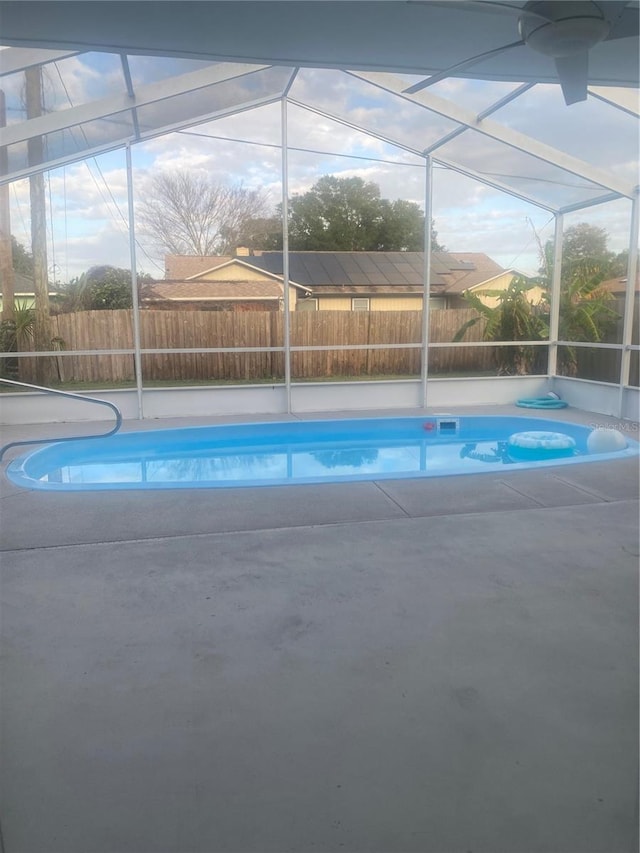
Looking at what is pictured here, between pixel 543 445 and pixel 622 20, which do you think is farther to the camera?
pixel 543 445

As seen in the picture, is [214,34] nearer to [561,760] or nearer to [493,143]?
[561,760]

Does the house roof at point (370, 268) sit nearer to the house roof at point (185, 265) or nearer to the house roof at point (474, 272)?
the house roof at point (474, 272)

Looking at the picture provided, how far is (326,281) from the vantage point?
10.4 meters

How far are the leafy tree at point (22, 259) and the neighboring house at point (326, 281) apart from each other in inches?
60.3

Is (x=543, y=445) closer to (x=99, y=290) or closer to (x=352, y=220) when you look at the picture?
(x=352, y=220)

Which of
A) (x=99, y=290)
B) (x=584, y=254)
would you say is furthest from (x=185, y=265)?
(x=584, y=254)

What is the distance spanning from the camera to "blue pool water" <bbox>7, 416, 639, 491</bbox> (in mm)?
7117

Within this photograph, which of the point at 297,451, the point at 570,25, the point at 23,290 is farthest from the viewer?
the point at 23,290

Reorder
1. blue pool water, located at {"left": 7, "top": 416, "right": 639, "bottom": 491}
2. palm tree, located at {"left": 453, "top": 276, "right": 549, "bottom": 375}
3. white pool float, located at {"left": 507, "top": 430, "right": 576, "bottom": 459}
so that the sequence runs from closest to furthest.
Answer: blue pool water, located at {"left": 7, "top": 416, "right": 639, "bottom": 491} → white pool float, located at {"left": 507, "top": 430, "right": 576, "bottom": 459} → palm tree, located at {"left": 453, "top": 276, "right": 549, "bottom": 375}

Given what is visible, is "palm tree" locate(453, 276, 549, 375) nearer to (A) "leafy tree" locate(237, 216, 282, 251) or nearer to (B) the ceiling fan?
(A) "leafy tree" locate(237, 216, 282, 251)

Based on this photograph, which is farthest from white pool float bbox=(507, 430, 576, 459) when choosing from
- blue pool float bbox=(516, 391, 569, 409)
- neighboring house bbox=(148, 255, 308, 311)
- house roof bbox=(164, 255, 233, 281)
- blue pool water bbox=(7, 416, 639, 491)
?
house roof bbox=(164, 255, 233, 281)

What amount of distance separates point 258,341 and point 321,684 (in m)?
7.75

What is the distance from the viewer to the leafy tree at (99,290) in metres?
8.84

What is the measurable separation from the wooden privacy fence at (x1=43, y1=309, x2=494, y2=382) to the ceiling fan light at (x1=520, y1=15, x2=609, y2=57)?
6048 mm
